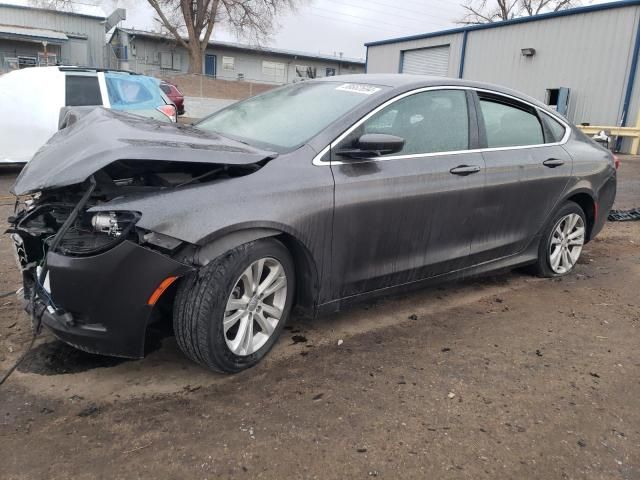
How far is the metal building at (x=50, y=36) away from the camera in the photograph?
3512 cm

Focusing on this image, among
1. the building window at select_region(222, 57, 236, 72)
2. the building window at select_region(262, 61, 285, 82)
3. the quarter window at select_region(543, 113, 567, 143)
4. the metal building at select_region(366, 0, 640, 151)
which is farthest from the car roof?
the building window at select_region(262, 61, 285, 82)

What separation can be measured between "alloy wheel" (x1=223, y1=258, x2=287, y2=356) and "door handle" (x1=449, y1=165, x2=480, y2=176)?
1.45m

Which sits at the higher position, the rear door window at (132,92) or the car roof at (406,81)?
the car roof at (406,81)

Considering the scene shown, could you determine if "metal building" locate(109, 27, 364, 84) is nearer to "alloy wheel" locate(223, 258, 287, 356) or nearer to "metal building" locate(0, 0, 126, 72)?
"metal building" locate(0, 0, 126, 72)

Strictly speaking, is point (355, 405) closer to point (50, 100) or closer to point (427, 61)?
point (50, 100)

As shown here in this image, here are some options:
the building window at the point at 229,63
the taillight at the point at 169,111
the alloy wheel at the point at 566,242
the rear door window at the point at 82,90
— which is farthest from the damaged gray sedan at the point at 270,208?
the building window at the point at 229,63

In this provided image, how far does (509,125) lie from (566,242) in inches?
52.1

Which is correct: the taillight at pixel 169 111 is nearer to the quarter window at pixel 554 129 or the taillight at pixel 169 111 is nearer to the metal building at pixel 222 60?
the quarter window at pixel 554 129

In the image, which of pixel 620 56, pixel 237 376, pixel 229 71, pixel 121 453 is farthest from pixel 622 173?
pixel 229 71

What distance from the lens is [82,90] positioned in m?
8.74

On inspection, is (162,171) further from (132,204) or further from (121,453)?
(121,453)

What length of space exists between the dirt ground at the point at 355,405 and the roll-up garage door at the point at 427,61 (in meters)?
21.7

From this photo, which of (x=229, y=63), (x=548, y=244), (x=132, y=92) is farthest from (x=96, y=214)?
(x=229, y=63)

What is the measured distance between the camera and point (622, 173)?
485 inches
